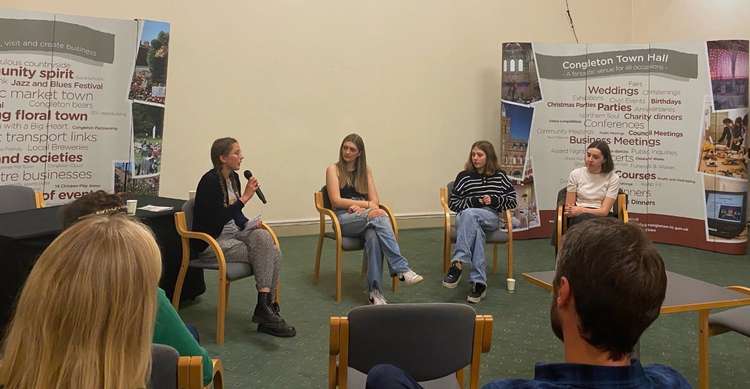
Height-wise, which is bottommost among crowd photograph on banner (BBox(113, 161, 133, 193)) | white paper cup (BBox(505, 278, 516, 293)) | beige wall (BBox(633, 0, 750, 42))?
white paper cup (BBox(505, 278, 516, 293))

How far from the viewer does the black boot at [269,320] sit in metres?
3.77

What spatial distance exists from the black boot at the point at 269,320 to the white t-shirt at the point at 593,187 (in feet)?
8.72

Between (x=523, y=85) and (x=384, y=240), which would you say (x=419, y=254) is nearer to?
(x=384, y=240)

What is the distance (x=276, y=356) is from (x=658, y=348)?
83.5 inches

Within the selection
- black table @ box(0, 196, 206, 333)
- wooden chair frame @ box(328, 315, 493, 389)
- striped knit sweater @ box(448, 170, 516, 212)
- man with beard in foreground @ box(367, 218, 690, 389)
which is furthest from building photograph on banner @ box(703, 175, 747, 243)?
man with beard in foreground @ box(367, 218, 690, 389)

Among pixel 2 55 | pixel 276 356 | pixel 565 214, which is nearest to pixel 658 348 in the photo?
pixel 565 214

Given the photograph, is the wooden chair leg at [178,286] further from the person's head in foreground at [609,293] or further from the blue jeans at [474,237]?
the person's head in foreground at [609,293]

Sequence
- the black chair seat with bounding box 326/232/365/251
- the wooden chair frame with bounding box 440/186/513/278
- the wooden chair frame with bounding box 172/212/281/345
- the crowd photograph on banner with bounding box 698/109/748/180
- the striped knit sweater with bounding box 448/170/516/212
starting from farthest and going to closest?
the crowd photograph on banner with bounding box 698/109/748/180
the striped knit sweater with bounding box 448/170/516/212
the wooden chair frame with bounding box 440/186/513/278
the black chair seat with bounding box 326/232/365/251
the wooden chair frame with bounding box 172/212/281/345

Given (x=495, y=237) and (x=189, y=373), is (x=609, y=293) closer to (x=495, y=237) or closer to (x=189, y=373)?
(x=189, y=373)

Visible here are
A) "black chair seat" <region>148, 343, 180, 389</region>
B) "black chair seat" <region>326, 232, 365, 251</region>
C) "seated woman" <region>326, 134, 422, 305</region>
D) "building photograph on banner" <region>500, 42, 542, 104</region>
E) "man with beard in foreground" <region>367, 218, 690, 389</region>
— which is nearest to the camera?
"man with beard in foreground" <region>367, 218, 690, 389</region>

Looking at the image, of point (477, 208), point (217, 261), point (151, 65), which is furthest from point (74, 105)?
point (477, 208)

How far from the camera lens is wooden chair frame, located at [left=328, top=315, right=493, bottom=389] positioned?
208 centimetres

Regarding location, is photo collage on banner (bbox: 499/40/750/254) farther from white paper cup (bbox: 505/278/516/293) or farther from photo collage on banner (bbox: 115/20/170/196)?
photo collage on banner (bbox: 115/20/170/196)

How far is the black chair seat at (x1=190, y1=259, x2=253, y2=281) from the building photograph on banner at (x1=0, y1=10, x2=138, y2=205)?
1801 millimetres
